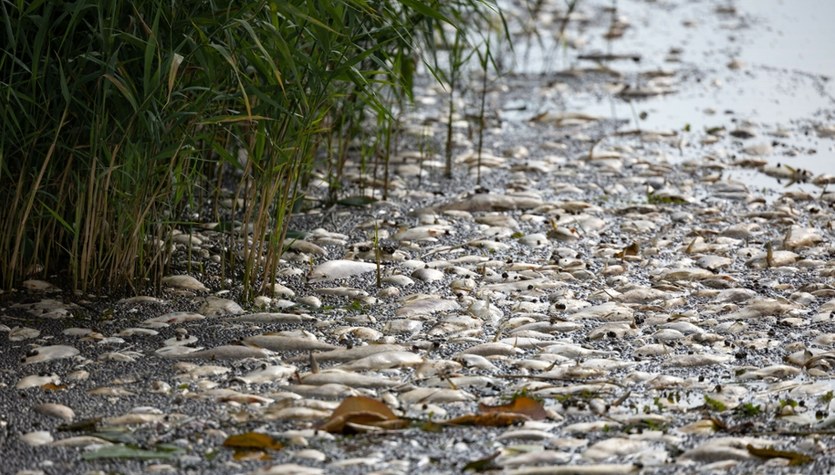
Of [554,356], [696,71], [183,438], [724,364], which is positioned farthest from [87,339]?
[696,71]

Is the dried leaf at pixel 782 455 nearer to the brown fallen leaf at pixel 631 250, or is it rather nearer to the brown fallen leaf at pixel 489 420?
the brown fallen leaf at pixel 489 420

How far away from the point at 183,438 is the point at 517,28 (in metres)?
6.04

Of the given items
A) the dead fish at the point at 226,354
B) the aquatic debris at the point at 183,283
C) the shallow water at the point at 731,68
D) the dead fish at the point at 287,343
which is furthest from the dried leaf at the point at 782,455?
the shallow water at the point at 731,68

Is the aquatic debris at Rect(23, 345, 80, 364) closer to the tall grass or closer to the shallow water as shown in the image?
the tall grass

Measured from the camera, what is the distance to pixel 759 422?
2578mm

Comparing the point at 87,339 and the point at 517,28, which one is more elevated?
the point at 517,28

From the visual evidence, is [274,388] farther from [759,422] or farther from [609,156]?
[609,156]

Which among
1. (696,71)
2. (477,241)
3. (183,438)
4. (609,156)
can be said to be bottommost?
(183,438)

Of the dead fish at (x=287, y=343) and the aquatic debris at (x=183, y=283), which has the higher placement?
the aquatic debris at (x=183, y=283)

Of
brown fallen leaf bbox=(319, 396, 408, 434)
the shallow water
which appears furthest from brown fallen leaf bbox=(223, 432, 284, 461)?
the shallow water

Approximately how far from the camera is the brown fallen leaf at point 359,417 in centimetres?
251

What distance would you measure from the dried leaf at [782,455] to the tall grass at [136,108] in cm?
123

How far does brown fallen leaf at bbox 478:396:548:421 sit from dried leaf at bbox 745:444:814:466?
0.44 meters

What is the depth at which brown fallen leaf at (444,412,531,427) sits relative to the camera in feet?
8.35
